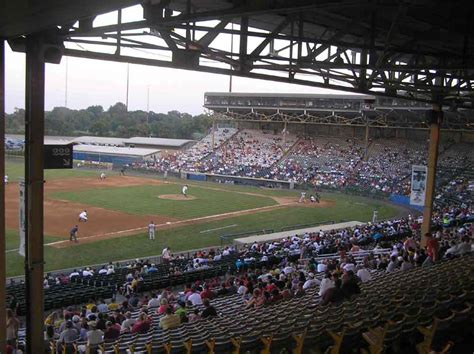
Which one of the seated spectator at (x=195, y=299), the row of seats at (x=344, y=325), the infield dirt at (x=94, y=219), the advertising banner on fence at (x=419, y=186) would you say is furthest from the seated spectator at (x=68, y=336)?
the infield dirt at (x=94, y=219)

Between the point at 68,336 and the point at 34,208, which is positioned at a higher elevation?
the point at 34,208

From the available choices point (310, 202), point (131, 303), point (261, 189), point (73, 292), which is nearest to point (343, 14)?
point (131, 303)

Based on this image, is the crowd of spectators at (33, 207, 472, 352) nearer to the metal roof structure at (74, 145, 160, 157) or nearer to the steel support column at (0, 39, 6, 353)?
the steel support column at (0, 39, 6, 353)

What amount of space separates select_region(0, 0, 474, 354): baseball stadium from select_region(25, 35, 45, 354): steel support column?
0.02 m

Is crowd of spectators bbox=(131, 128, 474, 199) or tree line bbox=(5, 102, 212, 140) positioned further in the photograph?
tree line bbox=(5, 102, 212, 140)

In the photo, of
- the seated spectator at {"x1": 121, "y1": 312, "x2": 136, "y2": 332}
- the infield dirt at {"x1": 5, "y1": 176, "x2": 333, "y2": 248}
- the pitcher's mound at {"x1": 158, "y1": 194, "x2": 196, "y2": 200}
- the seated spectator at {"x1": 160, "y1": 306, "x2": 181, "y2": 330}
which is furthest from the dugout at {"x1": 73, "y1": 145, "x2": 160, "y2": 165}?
the seated spectator at {"x1": 160, "y1": 306, "x2": 181, "y2": 330}

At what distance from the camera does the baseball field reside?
949 inches

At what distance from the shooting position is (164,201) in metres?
39.4

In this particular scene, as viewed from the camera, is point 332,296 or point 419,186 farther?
point 419,186

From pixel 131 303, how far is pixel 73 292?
2.55 m

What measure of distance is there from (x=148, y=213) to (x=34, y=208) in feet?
89.3

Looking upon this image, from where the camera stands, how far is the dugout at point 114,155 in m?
66.5

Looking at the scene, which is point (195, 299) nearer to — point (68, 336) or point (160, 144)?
point (68, 336)

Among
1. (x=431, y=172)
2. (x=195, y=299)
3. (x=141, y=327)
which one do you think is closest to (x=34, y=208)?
(x=141, y=327)
